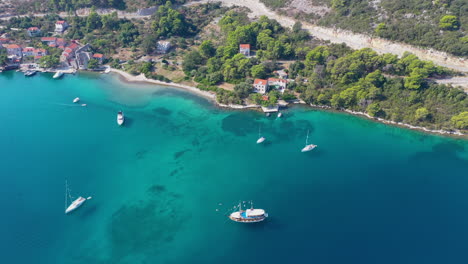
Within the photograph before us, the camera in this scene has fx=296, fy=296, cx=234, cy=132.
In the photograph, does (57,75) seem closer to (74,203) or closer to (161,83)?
(161,83)

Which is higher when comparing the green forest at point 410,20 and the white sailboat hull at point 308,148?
the green forest at point 410,20

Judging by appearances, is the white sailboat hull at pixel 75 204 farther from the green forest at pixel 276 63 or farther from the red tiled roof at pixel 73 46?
the red tiled roof at pixel 73 46

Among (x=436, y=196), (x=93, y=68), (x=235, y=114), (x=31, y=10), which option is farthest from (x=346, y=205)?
(x=31, y=10)

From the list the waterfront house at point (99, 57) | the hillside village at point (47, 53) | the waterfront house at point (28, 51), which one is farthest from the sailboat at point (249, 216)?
the waterfront house at point (28, 51)

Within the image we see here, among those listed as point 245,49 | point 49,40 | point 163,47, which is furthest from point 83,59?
point 245,49

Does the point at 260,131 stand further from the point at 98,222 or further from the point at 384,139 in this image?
the point at 98,222

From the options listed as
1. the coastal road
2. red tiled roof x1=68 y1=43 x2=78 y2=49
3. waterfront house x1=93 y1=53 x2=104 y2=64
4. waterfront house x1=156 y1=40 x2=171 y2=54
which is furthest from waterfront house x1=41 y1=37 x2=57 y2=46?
waterfront house x1=156 y1=40 x2=171 y2=54
